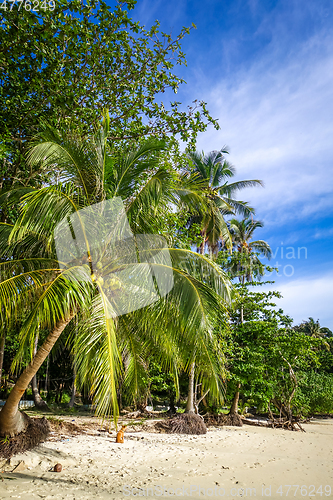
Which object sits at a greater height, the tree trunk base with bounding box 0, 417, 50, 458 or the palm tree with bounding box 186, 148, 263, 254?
the palm tree with bounding box 186, 148, 263, 254

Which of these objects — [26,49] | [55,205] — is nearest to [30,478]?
[55,205]

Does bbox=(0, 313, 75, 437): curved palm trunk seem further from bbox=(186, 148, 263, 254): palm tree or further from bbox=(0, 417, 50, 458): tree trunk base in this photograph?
bbox=(186, 148, 263, 254): palm tree

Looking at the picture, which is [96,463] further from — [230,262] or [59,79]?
[230,262]

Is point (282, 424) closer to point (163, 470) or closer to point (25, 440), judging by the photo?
point (163, 470)

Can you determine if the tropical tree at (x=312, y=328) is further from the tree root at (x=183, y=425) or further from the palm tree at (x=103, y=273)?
the palm tree at (x=103, y=273)

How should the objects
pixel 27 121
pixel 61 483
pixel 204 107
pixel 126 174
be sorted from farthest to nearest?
pixel 204 107 < pixel 27 121 < pixel 126 174 < pixel 61 483

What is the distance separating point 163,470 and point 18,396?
313cm

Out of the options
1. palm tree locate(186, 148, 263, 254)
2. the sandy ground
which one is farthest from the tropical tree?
the sandy ground

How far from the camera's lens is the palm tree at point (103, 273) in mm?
4684

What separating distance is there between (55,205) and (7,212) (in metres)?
2.34

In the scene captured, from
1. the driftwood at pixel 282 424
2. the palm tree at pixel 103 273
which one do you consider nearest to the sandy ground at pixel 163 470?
the palm tree at pixel 103 273

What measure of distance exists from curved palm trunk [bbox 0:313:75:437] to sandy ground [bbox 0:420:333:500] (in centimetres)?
57

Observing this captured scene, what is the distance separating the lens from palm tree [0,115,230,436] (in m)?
4.68

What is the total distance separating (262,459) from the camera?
781cm
